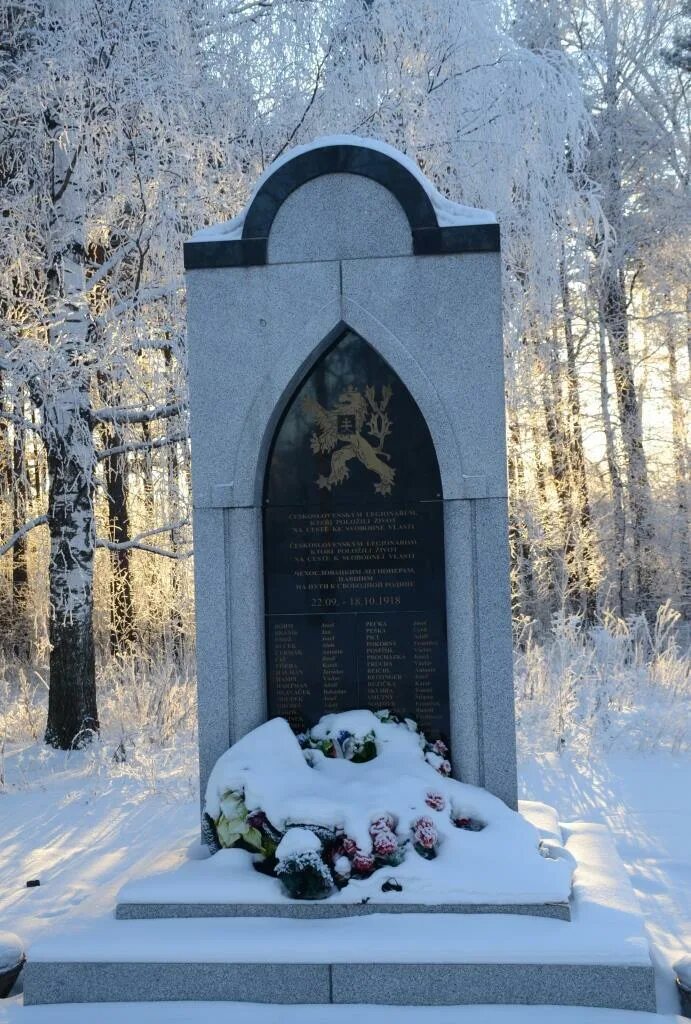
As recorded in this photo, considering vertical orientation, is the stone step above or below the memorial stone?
below

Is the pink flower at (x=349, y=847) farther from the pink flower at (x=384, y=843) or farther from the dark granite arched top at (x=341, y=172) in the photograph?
the dark granite arched top at (x=341, y=172)

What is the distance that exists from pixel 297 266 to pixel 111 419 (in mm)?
3956

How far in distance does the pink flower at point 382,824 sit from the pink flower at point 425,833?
11 centimetres

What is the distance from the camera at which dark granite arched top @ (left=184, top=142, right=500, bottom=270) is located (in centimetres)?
499

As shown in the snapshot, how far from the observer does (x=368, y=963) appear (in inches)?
151

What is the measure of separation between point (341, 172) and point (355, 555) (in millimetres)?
2079

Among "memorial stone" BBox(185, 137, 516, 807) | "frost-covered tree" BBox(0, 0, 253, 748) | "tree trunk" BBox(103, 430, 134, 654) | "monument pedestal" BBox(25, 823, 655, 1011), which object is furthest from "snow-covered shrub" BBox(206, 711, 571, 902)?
"tree trunk" BBox(103, 430, 134, 654)

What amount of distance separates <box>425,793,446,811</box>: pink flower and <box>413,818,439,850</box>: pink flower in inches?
5.5

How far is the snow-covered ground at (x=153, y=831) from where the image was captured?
4.05 metres

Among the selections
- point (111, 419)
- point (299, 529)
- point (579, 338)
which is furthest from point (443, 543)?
point (579, 338)

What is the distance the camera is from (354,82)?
8312mm

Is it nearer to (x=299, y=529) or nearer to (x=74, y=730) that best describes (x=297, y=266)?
(x=299, y=529)

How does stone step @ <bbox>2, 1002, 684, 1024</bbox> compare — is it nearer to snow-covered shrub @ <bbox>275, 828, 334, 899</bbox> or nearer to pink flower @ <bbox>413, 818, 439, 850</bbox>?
snow-covered shrub @ <bbox>275, 828, 334, 899</bbox>

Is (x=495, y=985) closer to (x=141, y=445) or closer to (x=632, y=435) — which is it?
(x=141, y=445)
